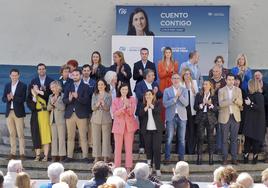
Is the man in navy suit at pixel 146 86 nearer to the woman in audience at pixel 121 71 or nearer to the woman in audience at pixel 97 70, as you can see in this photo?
the woman in audience at pixel 121 71

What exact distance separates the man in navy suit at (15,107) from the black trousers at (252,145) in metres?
3.80

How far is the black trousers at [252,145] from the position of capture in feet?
36.0

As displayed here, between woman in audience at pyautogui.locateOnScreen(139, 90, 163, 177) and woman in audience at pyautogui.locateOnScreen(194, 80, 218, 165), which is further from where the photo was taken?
woman in audience at pyautogui.locateOnScreen(194, 80, 218, 165)

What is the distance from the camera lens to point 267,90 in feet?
36.4

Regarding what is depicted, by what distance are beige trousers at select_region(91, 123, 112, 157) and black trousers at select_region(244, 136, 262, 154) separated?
2307 mm

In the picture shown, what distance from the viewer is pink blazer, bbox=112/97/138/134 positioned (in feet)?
34.1

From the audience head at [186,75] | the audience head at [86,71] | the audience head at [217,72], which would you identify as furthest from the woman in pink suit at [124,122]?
the audience head at [217,72]

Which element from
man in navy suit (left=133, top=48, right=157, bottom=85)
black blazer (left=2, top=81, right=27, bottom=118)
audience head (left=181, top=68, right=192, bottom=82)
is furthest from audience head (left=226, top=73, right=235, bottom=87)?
black blazer (left=2, top=81, right=27, bottom=118)

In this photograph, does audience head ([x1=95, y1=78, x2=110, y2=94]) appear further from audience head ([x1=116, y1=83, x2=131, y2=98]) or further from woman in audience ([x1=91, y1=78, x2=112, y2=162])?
audience head ([x1=116, y1=83, x2=131, y2=98])

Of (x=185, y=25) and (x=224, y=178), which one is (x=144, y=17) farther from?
(x=224, y=178)

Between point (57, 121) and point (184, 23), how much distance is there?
4.12m

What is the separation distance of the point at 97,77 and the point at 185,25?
327 cm

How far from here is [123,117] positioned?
10461 millimetres

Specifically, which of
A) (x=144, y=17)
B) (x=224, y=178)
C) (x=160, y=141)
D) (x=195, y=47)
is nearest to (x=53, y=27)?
(x=144, y=17)
